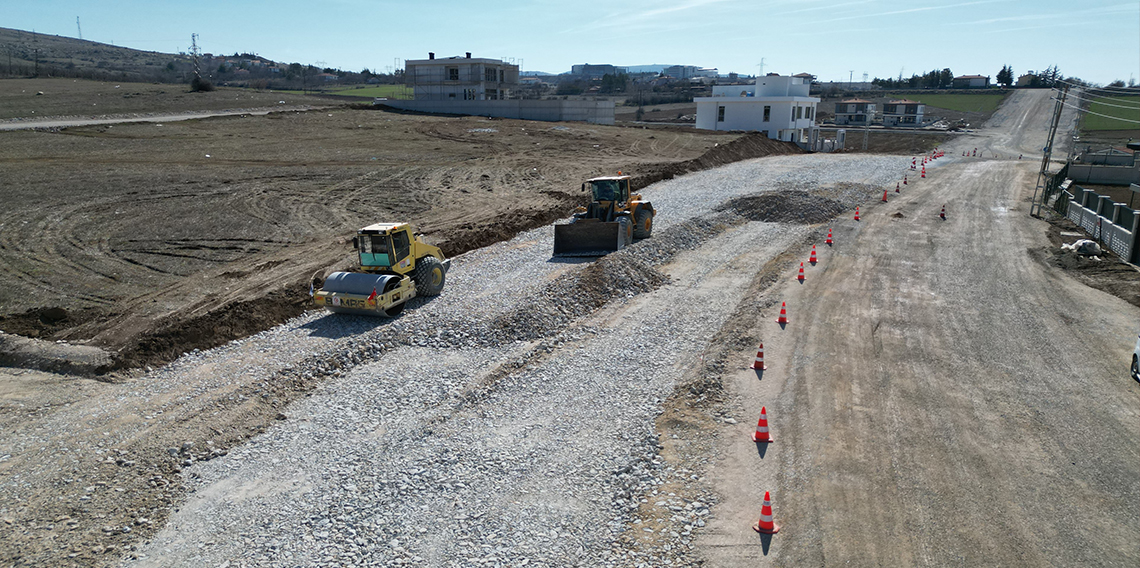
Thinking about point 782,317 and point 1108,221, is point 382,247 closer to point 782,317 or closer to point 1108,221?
point 782,317

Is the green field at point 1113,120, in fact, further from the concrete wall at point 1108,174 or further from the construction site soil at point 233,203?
the construction site soil at point 233,203

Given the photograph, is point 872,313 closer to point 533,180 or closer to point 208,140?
point 533,180

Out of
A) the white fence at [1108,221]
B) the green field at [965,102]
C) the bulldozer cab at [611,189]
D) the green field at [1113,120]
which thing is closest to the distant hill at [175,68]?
the green field at [965,102]

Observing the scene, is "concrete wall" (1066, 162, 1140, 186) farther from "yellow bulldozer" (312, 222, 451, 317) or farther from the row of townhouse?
the row of townhouse

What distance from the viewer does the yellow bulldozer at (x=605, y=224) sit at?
20062mm

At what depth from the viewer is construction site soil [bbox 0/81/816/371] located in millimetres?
15273

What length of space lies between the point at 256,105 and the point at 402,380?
5541 centimetres

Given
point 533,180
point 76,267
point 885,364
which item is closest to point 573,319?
point 885,364

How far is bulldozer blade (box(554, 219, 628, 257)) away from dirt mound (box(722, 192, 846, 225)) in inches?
320

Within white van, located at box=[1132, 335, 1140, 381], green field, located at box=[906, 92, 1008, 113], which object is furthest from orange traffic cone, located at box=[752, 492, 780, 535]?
green field, located at box=[906, 92, 1008, 113]

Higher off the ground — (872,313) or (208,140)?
(208,140)

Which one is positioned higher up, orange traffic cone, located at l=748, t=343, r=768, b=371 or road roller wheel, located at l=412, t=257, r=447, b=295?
road roller wheel, located at l=412, t=257, r=447, b=295

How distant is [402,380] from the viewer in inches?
475

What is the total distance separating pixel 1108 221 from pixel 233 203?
30.2 meters
